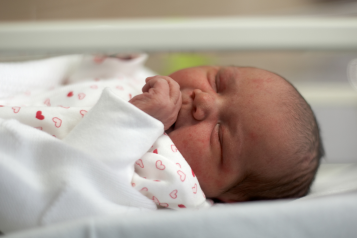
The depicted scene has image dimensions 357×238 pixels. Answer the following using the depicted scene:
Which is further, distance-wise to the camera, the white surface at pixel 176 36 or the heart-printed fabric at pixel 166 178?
the white surface at pixel 176 36

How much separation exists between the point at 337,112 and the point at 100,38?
939 mm

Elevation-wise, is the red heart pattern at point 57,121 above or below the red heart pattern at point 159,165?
above

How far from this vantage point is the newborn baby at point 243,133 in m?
0.66

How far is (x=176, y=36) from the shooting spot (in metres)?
0.83

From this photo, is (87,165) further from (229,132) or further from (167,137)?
(229,132)

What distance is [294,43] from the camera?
84cm

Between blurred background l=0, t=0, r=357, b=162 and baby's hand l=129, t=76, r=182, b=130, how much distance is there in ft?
1.25

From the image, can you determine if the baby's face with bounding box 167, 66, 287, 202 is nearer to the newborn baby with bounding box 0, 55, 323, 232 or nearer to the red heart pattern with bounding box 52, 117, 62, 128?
the newborn baby with bounding box 0, 55, 323, 232

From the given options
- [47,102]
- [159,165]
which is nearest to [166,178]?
[159,165]

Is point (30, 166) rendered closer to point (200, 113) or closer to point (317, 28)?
point (200, 113)

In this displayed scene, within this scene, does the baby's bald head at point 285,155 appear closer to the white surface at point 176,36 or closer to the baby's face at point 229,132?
the baby's face at point 229,132

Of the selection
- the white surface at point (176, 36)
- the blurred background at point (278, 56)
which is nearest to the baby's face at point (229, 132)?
the white surface at point (176, 36)

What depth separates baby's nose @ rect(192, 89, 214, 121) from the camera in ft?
2.24

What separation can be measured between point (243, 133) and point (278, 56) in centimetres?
105
